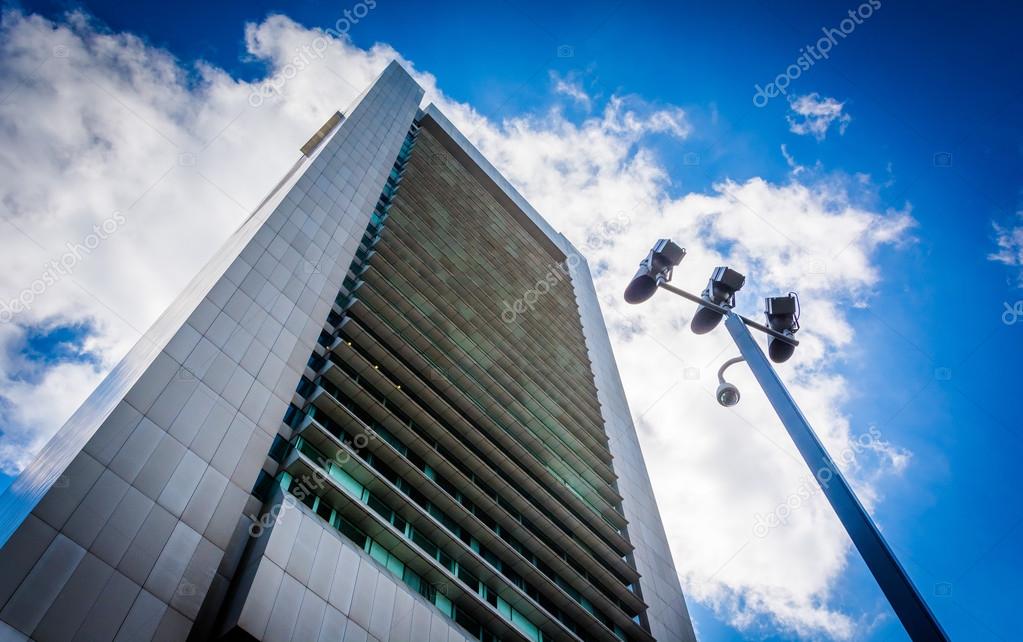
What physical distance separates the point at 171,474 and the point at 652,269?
442 inches

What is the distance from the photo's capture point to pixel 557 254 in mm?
64625

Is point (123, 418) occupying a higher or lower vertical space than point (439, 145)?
lower

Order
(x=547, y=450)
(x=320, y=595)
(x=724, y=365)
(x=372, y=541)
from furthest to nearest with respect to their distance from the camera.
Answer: (x=547, y=450)
(x=372, y=541)
(x=320, y=595)
(x=724, y=365)

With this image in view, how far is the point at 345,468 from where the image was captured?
18.2 metres

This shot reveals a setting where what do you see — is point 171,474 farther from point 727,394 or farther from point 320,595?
point 727,394

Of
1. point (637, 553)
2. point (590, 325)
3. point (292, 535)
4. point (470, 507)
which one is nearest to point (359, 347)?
point (470, 507)

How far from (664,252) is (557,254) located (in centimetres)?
5676

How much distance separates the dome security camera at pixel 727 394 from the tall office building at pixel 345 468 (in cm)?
996

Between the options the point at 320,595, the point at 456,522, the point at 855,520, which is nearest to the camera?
the point at 855,520

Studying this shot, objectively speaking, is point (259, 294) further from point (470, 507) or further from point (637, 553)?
point (637, 553)

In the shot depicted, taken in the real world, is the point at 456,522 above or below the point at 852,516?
above

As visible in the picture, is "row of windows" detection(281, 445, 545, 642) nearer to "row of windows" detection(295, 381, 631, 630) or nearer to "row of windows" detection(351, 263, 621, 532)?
"row of windows" detection(295, 381, 631, 630)

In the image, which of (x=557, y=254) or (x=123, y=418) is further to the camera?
(x=557, y=254)

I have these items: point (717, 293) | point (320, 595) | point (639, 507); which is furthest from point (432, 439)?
point (717, 293)
